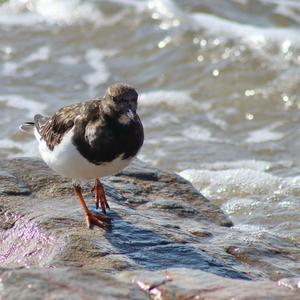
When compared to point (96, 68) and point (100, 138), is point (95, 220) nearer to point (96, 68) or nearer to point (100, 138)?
point (100, 138)

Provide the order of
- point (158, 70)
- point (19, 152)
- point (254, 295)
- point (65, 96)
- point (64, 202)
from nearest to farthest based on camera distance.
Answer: point (254, 295) → point (64, 202) → point (19, 152) → point (65, 96) → point (158, 70)

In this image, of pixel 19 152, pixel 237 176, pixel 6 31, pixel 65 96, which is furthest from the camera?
pixel 6 31

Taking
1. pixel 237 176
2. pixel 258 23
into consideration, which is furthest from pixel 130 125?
pixel 258 23

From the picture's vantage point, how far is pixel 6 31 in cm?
1007

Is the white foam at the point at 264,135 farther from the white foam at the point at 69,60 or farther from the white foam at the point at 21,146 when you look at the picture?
the white foam at the point at 69,60

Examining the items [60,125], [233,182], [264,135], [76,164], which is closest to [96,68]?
[264,135]

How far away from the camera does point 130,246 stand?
13.1ft

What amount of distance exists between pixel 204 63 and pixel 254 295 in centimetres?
622

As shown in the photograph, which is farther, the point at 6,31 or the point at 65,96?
the point at 6,31

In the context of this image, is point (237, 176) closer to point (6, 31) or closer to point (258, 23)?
point (258, 23)

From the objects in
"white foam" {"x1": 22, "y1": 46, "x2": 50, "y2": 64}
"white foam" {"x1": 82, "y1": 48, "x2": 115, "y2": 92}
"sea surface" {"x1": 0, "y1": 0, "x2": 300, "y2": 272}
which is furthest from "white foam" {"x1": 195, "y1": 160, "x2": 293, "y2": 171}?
"white foam" {"x1": 22, "y1": 46, "x2": 50, "y2": 64}

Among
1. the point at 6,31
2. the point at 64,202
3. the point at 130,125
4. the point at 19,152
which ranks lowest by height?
the point at 6,31

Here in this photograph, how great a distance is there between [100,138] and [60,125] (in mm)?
415

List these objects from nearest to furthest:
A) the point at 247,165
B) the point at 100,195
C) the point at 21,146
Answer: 1. the point at 100,195
2. the point at 247,165
3. the point at 21,146
